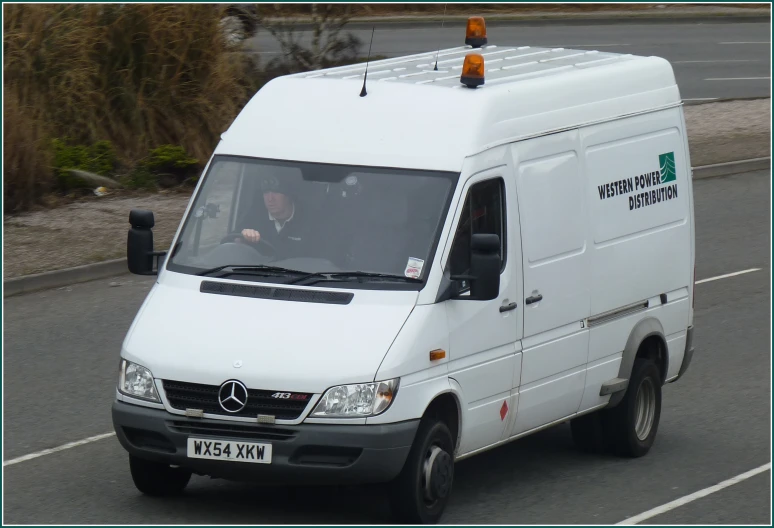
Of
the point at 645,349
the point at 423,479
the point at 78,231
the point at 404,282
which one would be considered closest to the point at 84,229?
the point at 78,231

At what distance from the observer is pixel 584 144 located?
9.15 meters

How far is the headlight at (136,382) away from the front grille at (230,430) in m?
0.21

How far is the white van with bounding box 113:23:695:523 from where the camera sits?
7.28 metres

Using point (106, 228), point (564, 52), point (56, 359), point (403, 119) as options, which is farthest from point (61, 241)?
point (403, 119)

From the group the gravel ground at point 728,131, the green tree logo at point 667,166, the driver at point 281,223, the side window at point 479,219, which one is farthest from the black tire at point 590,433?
the gravel ground at point 728,131

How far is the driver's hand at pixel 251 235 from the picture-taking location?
26.7 feet

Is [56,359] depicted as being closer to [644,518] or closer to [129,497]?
[129,497]

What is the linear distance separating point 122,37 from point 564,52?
12.1 meters

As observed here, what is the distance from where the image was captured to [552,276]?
867 centimetres

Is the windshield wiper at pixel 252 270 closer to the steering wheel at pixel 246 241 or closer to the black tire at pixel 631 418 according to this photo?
the steering wheel at pixel 246 241

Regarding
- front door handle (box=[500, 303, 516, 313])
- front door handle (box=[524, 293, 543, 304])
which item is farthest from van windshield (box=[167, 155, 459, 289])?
front door handle (box=[524, 293, 543, 304])

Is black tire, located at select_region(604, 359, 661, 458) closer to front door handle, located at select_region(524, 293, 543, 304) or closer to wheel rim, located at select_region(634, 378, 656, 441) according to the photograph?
wheel rim, located at select_region(634, 378, 656, 441)

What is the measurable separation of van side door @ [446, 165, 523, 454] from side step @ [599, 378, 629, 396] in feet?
3.76

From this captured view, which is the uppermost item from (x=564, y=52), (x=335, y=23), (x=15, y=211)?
(x=564, y=52)
